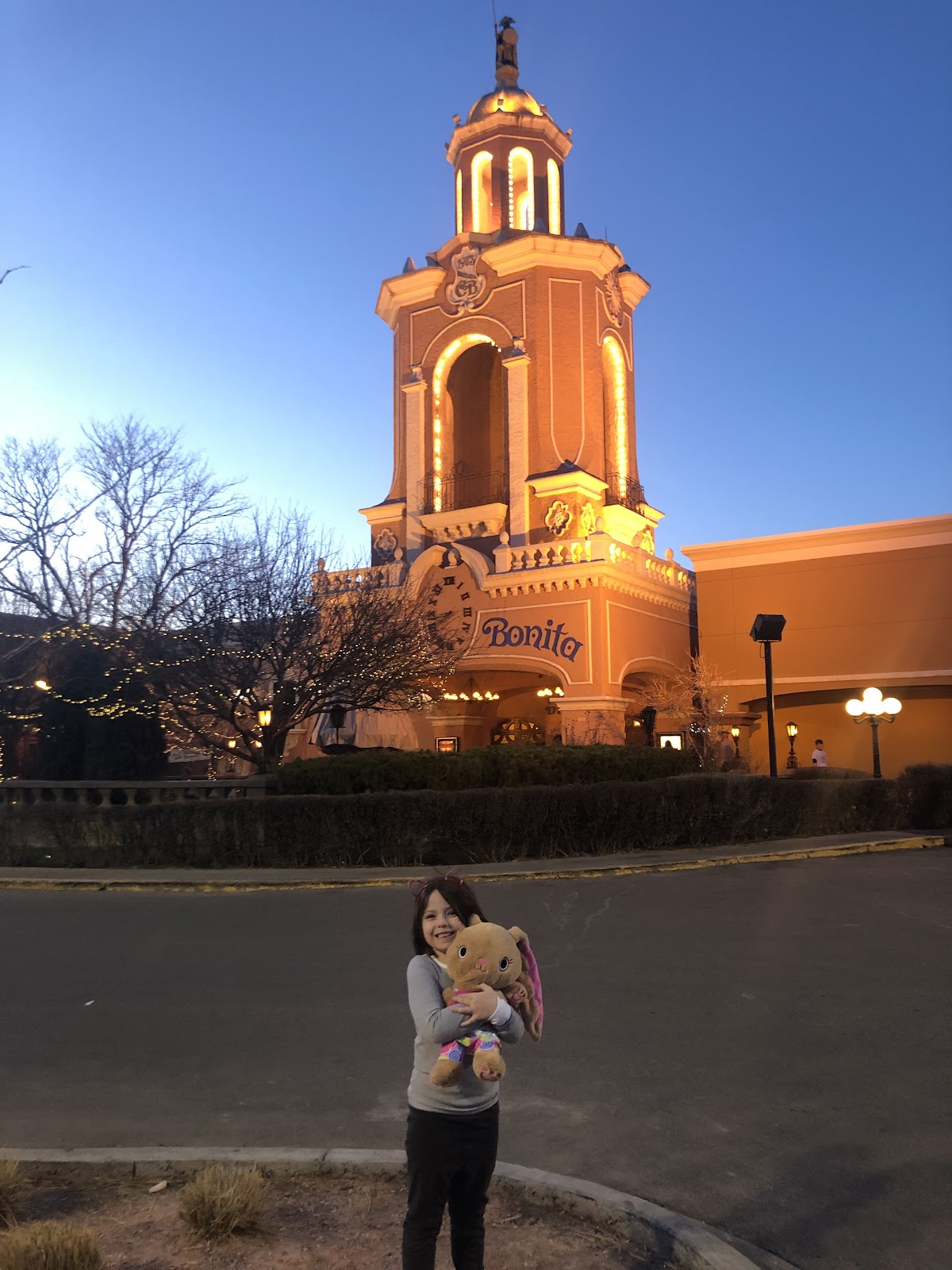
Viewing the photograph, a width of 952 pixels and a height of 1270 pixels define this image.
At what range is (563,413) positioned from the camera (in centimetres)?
3078

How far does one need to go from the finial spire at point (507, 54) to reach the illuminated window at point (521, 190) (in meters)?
3.71

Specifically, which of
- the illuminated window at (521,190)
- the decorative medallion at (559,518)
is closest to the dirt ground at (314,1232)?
the decorative medallion at (559,518)

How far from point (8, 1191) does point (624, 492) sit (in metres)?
30.5

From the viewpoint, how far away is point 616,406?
3366 cm

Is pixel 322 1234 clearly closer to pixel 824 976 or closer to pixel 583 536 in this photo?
pixel 824 976

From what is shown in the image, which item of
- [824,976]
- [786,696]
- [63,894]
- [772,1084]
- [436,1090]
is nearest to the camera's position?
[436,1090]

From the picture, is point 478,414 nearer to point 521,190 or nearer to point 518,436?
point 518,436

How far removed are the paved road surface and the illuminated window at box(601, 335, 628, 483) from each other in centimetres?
2440

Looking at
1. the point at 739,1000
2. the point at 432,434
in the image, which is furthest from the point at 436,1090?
the point at 432,434

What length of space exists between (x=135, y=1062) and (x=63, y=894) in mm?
7947

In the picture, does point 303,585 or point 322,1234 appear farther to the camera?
point 303,585

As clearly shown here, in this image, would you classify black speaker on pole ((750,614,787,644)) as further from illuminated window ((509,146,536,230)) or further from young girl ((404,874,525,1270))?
illuminated window ((509,146,536,230))

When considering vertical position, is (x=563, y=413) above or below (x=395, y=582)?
above

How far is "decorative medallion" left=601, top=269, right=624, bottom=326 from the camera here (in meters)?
32.7
